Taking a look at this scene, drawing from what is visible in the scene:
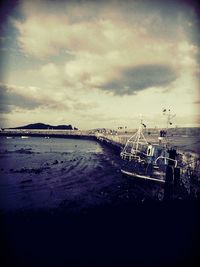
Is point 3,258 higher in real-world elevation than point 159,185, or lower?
lower

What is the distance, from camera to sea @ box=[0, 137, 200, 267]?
1337 centimetres

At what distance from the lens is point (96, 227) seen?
15.7 metres

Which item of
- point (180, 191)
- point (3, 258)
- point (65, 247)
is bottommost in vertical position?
point (3, 258)

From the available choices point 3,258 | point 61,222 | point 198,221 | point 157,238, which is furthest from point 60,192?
point 198,221

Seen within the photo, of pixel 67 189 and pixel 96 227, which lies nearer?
pixel 96 227

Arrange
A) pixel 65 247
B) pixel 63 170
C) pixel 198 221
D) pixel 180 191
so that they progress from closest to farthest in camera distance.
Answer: pixel 65 247 → pixel 198 221 → pixel 180 191 → pixel 63 170

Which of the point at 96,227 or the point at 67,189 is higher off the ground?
the point at 67,189

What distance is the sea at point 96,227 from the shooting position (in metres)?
13.4

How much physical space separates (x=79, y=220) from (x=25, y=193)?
8432 mm

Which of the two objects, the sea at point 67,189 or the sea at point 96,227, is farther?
the sea at point 67,189

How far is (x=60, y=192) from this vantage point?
23234 millimetres

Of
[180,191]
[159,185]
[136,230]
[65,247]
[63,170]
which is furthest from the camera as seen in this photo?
[63,170]

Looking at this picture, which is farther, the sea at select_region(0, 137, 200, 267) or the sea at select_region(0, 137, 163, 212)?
the sea at select_region(0, 137, 163, 212)

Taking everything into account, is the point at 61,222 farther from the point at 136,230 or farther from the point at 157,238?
the point at 157,238
